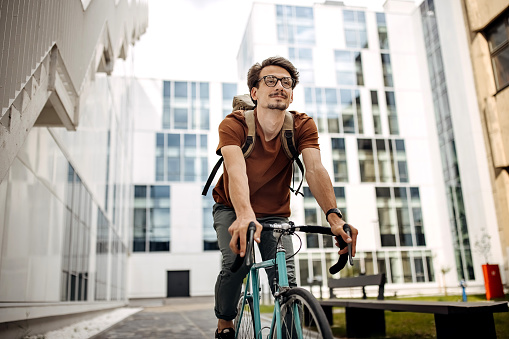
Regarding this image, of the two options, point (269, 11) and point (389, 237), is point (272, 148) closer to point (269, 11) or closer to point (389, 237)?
point (389, 237)

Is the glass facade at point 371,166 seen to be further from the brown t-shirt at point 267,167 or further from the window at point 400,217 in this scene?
the brown t-shirt at point 267,167

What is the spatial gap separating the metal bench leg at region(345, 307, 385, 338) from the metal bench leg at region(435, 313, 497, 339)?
2.68m

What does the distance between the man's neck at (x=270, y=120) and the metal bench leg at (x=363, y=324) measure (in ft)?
15.9

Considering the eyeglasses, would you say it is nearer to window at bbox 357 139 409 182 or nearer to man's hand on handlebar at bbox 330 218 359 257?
man's hand on handlebar at bbox 330 218 359 257

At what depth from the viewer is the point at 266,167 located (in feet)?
9.73

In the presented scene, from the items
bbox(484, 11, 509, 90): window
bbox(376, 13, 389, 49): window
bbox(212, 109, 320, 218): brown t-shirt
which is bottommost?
bbox(212, 109, 320, 218): brown t-shirt

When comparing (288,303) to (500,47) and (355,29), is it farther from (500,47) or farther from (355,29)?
(355,29)

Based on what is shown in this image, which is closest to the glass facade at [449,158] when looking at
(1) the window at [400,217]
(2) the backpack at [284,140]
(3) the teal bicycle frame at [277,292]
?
(1) the window at [400,217]

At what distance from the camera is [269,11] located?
3841 centimetres

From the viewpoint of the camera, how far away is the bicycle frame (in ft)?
7.85

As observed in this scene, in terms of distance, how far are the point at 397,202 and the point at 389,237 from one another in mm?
2965

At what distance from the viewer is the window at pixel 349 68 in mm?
39219

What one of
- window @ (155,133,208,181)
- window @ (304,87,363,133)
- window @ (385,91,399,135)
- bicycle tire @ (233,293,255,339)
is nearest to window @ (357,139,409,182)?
window @ (304,87,363,133)

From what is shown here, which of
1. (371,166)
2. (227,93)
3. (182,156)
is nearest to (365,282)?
(371,166)
